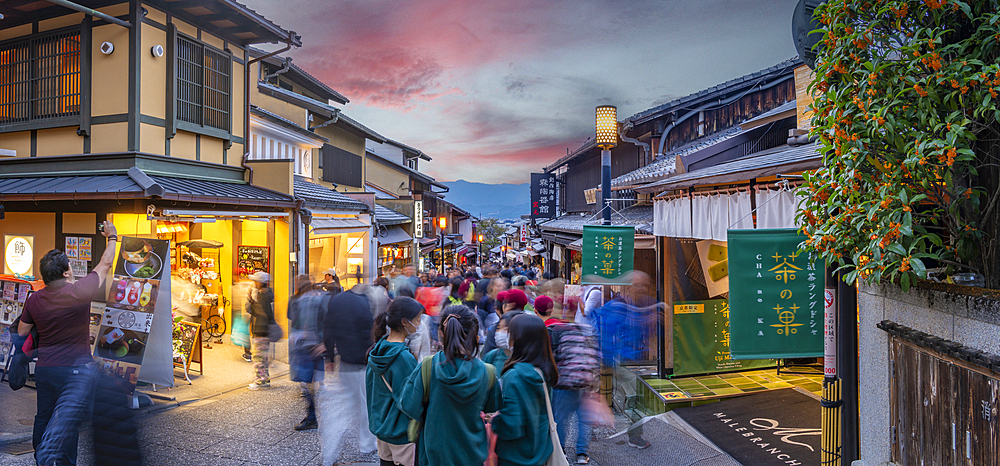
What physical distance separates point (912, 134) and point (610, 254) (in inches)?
263

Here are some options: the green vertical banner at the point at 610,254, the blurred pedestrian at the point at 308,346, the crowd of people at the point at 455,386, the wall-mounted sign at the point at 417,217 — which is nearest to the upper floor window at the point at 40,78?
the blurred pedestrian at the point at 308,346

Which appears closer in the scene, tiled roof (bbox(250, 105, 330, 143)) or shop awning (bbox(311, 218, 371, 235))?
shop awning (bbox(311, 218, 371, 235))

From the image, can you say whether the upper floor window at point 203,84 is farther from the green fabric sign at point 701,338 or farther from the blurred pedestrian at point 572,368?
the green fabric sign at point 701,338

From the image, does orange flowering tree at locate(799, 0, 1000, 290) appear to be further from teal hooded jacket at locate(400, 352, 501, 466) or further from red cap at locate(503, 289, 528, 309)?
red cap at locate(503, 289, 528, 309)

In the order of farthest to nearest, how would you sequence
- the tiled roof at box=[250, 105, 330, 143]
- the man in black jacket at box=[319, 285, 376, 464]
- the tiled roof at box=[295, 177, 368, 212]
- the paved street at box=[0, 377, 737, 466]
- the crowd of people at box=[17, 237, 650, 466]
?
the tiled roof at box=[250, 105, 330, 143]
the tiled roof at box=[295, 177, 368, 212]
the paved street at box=[0, 377, 737, 466]
the man in black jacket at box=[319, 285, 376, 464]
the crowd of people at box=[17, 237, 650, 466]

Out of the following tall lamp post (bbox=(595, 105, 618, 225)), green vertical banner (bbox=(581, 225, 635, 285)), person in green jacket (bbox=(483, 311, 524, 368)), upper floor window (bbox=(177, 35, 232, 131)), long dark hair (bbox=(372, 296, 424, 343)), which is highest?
upper floor window (bbox=(177, 35, 232, 131))

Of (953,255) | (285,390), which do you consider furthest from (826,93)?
(285,390)

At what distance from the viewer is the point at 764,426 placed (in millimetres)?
6773

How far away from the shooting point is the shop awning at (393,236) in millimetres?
19756

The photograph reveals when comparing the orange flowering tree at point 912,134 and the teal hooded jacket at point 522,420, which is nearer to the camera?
the orange flowering tree at point 912,134

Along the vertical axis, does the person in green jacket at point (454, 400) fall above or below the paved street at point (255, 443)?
above

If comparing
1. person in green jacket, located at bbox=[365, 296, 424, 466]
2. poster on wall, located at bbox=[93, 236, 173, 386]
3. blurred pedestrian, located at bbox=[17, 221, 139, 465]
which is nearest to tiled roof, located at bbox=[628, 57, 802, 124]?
person in green jacket, located at bbox=[365, 296, 424, 466]

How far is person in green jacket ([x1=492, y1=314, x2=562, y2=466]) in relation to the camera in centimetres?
387

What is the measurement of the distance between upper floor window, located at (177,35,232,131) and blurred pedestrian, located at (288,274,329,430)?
5.59 meters
